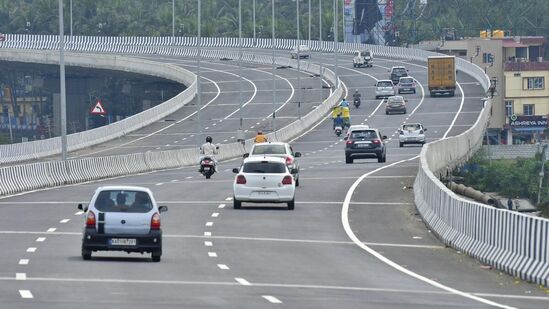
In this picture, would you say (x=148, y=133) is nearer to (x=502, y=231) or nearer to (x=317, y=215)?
(x=317, y=215)

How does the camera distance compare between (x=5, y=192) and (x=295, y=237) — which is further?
(x=5, y=192)

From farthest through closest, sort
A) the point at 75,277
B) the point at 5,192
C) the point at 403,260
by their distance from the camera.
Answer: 1. the point at 5,192
2. the point at 403,260
3. the point at 75,277

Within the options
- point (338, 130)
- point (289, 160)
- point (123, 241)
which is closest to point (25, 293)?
point (123, 241)

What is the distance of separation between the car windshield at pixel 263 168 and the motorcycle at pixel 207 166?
537 inches

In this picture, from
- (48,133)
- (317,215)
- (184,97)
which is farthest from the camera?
(48,133)

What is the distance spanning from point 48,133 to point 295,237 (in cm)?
13616

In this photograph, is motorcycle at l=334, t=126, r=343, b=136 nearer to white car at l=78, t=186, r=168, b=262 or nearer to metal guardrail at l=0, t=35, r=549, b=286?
metal guardrail at l=0, t=35, r=549, b=286

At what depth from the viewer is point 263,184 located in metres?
40.1

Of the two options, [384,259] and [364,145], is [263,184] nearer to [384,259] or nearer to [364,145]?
[384,259]

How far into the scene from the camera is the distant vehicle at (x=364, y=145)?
65625 millimetres

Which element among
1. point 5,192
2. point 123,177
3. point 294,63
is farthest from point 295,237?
point 294,63

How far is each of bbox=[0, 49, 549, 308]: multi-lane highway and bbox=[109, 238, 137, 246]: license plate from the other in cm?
33

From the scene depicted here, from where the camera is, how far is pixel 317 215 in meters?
39.2

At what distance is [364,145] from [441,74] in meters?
57.4
